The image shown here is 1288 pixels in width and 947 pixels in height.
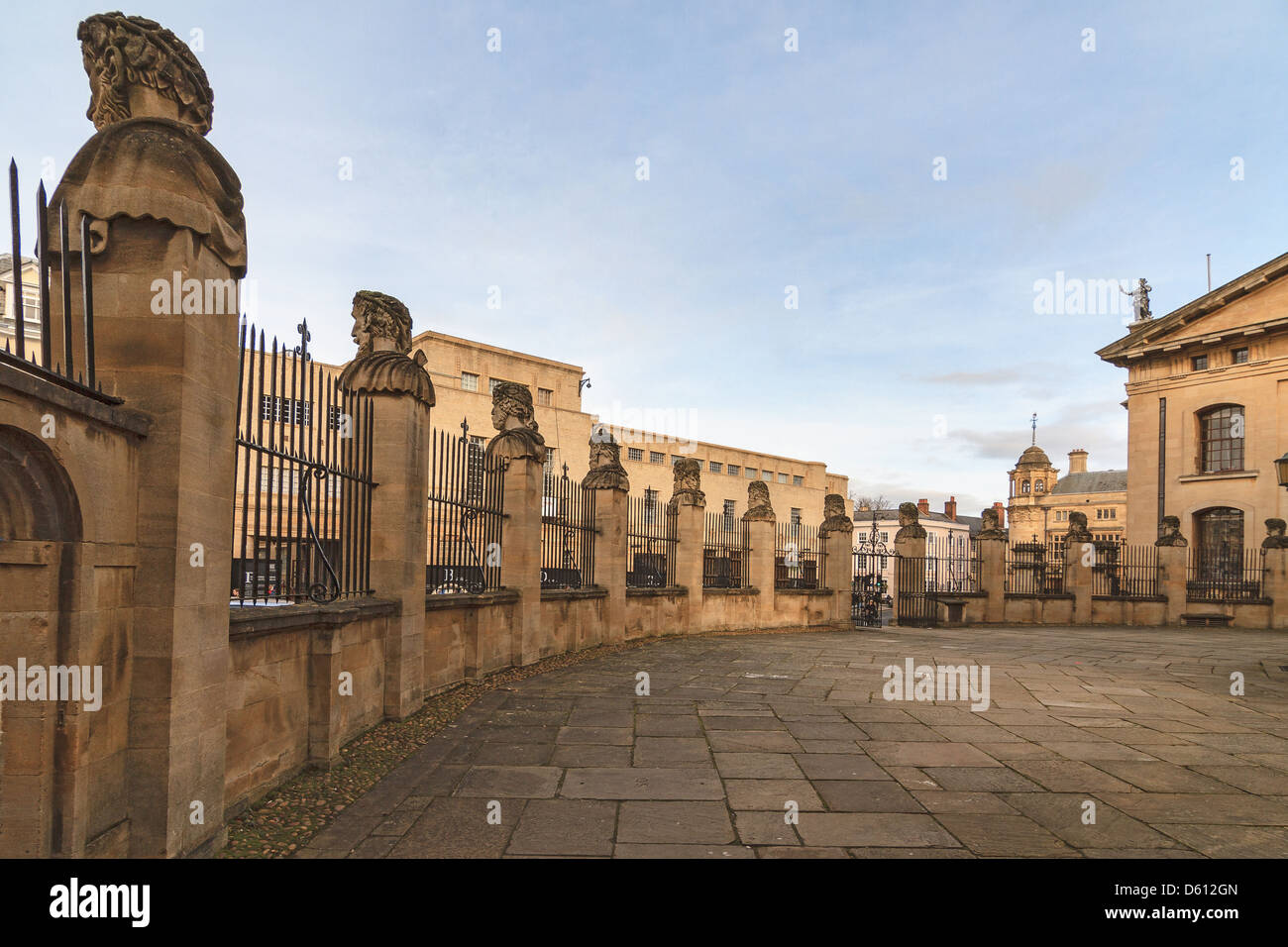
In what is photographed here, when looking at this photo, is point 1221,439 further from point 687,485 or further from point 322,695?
point 322,695

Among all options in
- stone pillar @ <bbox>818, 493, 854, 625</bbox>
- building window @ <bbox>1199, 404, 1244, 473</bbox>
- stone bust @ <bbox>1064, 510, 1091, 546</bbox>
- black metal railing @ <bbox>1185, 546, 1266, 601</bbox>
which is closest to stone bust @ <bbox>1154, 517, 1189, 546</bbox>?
black metal railing @ <bbox>1185, 546, 1266, 601</bbox>

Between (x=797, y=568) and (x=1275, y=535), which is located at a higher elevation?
(x=1275, y=535)

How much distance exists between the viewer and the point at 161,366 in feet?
12.0

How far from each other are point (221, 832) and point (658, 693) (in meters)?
5.48

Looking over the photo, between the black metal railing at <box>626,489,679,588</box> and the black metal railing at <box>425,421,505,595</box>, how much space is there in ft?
17.1

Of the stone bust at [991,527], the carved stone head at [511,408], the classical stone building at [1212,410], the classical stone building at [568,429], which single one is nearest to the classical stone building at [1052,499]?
the classical stone building at [568,429]

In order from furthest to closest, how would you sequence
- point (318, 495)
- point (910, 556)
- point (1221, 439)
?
point (1221, 439) → point (910, 556) → point (318, 495)

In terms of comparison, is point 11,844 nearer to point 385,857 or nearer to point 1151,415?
point 385,857

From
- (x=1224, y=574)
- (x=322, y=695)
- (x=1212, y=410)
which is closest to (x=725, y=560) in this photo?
(x=322, y=695)

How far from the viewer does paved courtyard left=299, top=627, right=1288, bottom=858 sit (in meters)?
4.29

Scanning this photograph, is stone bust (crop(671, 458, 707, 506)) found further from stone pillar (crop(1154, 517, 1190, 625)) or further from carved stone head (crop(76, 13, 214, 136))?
stone pillar (crop(1154, 517, 1190, 625))

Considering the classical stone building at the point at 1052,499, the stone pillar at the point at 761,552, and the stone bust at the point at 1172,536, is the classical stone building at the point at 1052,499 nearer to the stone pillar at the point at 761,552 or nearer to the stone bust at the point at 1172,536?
the stone bust at the point at 1172,536

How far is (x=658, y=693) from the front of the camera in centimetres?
894

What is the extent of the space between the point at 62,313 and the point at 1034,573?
25416 millimetres
